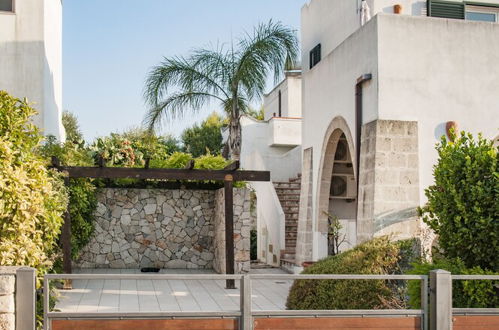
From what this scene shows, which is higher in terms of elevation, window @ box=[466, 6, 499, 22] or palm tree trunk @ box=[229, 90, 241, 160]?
window @ box=[466, 6, 499, 22]

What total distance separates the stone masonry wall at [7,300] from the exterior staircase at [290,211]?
37.0 ft

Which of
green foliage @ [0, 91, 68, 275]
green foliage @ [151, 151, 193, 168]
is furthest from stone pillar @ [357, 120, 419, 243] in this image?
green foliage @ [151, 151, 193, 168]

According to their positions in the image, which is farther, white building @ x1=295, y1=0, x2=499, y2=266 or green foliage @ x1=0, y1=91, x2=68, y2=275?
white building @ x1=295, y1=0, x2=499, y2=266

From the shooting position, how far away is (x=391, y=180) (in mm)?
11844

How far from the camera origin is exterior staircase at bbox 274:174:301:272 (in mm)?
18344

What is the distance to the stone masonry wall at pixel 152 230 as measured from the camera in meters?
17.4

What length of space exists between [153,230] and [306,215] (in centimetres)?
420

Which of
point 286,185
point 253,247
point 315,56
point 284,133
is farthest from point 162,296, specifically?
point 284,133

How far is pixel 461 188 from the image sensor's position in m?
9.10

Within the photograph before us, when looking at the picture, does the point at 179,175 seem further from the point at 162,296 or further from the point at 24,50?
the point at 24,50

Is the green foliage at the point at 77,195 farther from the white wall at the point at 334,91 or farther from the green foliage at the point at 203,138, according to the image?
the green foliage at the point at 203,138

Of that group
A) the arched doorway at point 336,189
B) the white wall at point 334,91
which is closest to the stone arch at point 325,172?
the arched doorway at point 336,189

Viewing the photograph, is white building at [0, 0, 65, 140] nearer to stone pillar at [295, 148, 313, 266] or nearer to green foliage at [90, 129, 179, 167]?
green foliage at [90, 129, 179, 167]

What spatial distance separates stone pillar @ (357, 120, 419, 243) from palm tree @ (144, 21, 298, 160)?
21.2 ft
